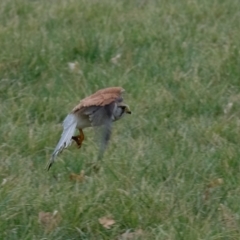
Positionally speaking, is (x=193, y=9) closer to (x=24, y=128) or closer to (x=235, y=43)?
(x=235, y=43)

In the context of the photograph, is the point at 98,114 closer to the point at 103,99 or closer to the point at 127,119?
the point at 103,99

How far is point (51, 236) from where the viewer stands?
3877 millimetres

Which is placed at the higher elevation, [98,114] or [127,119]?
[98,114]

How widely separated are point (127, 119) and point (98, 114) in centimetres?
127

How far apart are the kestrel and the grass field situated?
0.29 m

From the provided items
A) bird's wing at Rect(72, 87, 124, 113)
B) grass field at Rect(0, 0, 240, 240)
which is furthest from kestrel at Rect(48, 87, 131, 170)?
grass field at Rect(0, 0, 240, 240)

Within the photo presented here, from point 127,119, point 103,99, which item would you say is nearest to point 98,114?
point 103,99

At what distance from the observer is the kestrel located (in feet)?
13.1

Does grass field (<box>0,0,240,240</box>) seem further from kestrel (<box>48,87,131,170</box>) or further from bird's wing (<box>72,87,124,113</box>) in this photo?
bird's wing (<box>72,87,124,113</box>)

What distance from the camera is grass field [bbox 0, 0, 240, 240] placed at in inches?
158

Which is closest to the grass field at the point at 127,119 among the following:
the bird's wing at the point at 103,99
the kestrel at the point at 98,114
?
the kestrel at the point at 98,114

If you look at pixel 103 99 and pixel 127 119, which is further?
pixel 127 119

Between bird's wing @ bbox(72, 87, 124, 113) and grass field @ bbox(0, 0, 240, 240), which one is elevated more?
bird's wing @ bbox(72, 87, 124, 113)

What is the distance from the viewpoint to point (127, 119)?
5262 millimetres
